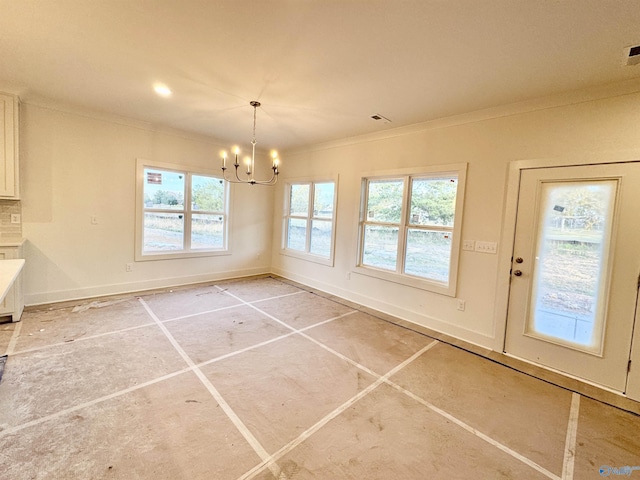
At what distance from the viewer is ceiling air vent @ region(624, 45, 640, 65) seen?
198cm

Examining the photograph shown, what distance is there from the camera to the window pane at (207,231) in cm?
515

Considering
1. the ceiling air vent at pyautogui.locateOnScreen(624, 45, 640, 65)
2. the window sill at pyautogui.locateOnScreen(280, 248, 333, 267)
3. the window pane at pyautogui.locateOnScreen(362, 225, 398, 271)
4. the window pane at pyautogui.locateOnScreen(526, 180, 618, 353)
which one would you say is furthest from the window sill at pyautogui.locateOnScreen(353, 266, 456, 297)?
the ceiling air vent at pyautogui.locateOnScreen(624, 45, 640, 65)

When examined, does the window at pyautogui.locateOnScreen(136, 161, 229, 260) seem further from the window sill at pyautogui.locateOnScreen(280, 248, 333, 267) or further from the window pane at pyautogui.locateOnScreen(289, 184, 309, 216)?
the window pane at pyautogui.locateOnScreen(289, 184, 309, 216)

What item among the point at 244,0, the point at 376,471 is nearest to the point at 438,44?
the point at 244,0

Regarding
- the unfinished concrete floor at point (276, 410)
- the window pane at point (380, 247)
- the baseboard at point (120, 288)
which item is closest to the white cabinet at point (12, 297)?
the unfinished concrete floor at point (276, 410)

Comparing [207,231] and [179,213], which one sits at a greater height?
[179,213]

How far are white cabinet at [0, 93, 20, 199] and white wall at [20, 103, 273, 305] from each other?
276mm

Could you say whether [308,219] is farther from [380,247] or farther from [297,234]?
[380,247]

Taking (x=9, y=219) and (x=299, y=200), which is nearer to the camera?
(x=9, y=219)

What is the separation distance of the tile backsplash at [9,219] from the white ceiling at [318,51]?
4.27 ft

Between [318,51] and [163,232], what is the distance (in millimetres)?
3969

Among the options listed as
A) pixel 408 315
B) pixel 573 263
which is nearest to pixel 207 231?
pixel 408 315

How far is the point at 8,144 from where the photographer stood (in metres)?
3.19

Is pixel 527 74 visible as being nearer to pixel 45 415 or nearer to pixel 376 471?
pixel 376 471
